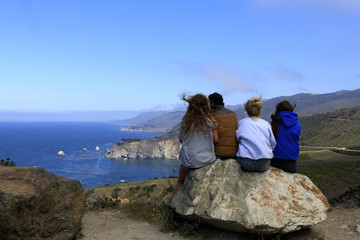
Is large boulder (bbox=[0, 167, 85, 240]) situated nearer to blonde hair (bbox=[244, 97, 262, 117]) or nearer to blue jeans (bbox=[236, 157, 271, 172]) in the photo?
blue jeans (bbox=[236, 157, 271, 172])

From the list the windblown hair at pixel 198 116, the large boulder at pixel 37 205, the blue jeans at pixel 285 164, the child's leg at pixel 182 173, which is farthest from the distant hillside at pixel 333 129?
the large boulder at pixel 37 205

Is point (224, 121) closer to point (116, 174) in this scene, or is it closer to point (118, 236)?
point (118, 236)

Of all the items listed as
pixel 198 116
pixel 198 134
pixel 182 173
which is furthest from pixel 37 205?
pixel 198 116

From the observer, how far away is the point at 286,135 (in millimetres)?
6793

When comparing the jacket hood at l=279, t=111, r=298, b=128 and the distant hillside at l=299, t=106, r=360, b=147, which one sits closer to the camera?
the jacket hood at l=279, t=111, r=298, b=128

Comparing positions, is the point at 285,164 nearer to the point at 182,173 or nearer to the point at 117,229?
the point at 182,173

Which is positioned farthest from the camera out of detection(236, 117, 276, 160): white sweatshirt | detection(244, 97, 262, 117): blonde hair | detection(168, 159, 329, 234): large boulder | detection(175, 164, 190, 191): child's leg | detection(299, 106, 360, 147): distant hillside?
detection(299, 106, 360, 147): distant hillside

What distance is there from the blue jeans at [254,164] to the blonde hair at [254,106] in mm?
1096

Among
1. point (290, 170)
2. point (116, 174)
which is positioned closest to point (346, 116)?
point (116, 174)

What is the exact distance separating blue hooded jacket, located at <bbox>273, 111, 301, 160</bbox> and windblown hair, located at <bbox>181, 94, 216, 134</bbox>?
1.67m

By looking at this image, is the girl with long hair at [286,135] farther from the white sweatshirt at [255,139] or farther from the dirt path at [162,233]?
the dirt path at [162,233]

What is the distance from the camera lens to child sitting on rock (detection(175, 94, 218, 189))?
22.1 feet

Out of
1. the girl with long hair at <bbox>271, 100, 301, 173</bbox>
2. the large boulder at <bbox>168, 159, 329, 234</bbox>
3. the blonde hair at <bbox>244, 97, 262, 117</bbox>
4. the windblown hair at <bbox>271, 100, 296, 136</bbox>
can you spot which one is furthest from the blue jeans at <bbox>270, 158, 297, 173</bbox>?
the blonde hair at <bbox>244, 97, 262, 117</bbox>

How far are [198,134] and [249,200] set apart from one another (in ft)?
6.24
